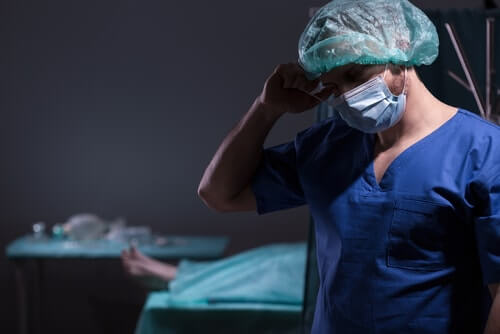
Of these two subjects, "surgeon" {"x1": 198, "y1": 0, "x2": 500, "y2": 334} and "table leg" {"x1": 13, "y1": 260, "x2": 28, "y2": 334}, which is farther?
"table leg" {"x1": 13, "y1": 260, "x2": 28, "y2": 334}

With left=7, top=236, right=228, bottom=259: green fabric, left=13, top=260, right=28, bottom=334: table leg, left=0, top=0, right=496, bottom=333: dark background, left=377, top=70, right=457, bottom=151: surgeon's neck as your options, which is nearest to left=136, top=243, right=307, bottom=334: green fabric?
left=7, top=236, right=228, bottom=259: green fabric

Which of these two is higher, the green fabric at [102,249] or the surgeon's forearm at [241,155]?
the surgeon's forearm at [241,155]

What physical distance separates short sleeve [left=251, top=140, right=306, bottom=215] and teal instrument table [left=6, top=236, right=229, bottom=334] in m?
1.39

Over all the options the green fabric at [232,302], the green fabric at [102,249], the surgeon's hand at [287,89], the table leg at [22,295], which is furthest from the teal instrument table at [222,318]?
the surgeon's hand at [287,89]

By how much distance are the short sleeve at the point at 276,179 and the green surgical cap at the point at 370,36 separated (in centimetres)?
21

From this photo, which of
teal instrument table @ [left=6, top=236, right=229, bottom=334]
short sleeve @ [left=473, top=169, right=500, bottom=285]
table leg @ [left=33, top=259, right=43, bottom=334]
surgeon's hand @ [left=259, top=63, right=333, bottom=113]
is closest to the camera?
short sleeve @ [left=473, top=169, right=500, bottom=285]

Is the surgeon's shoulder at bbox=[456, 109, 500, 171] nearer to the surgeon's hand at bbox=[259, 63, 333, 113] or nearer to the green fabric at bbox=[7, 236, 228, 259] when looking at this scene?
the surgeon's hand at bbox=[259, 63, 333, 113]

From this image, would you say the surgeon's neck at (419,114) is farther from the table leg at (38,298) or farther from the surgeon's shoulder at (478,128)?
the table leg at (38,298)

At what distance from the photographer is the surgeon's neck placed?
1207 mm

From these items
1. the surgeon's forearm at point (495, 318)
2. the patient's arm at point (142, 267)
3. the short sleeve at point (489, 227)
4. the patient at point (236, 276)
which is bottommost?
the patient at point (236, 276)

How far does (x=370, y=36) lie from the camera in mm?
1191

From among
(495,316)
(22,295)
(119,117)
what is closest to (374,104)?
(495,316)

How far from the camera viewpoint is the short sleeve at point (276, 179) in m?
1.39

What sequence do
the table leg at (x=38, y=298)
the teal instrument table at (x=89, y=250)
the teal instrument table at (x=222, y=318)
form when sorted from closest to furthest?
the teal instrument table at (x=222, y=318) → the teal instrument table at (x=89, y=250) → the table leg at (x=38, y=298)
